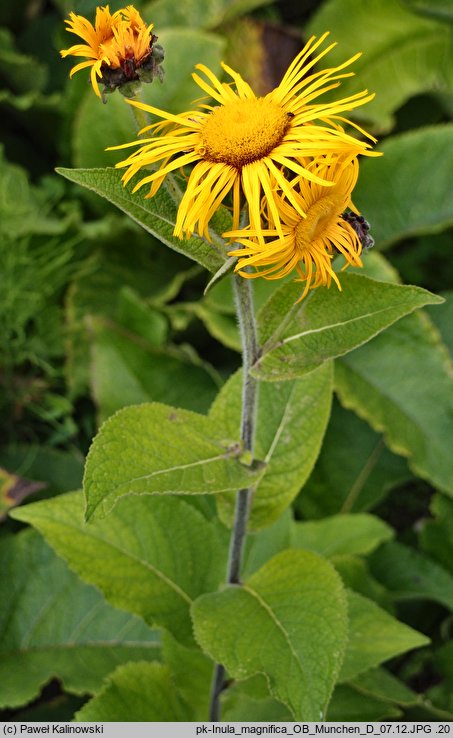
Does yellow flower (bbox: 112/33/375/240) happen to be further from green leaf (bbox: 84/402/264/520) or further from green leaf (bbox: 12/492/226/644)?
green leaf (bbox: 12/492/226/644)

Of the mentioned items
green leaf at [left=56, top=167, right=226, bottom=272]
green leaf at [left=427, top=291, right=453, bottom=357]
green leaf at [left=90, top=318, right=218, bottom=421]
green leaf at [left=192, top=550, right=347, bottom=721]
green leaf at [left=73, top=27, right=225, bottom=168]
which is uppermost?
green leaf at [left=73, top=27, right=225, bottom=168]

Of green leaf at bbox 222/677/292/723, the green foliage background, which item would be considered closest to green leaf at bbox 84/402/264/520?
the green foliage background

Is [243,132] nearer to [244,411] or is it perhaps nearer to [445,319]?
[244,411]

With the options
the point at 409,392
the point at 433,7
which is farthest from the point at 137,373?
the point at 433,7

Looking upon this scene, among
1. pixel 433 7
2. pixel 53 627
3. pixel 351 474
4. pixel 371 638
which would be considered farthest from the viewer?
pixel 433 7

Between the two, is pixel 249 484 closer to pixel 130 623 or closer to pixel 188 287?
pixel 130 623
